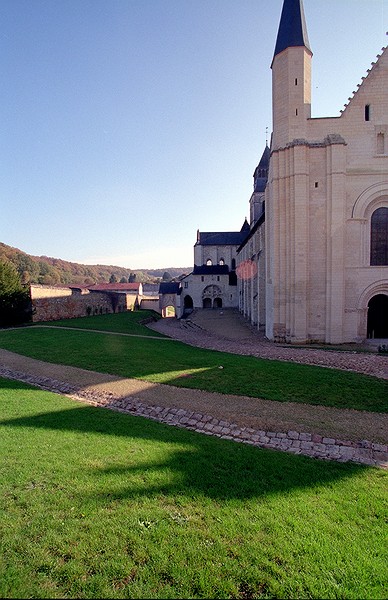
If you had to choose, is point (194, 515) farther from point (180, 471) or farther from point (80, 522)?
point (80, 522)

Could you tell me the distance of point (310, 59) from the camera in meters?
17.8

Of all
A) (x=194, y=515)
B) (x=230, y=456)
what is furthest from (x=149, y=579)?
→ (x=230, y=456)

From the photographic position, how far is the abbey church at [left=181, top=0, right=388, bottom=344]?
57.0 ft

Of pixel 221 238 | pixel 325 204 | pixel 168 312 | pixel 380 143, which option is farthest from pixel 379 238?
pixel 221 238

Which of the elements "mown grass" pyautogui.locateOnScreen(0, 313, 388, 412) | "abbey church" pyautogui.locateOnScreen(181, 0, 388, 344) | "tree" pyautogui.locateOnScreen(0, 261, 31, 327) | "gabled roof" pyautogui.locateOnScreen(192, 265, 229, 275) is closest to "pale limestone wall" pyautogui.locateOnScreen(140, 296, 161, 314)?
"gabled roof" pyautogui.locateOnScreen(192, 265, 229, 275)

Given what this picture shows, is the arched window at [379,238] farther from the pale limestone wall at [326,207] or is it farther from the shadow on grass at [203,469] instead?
the shadow on grass at [203,469]

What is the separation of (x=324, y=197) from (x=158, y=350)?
12.6m

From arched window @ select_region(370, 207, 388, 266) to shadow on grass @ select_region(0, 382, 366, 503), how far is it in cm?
1585

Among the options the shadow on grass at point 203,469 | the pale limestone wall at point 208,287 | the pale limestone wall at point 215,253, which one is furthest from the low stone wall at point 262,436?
the pale limestone wall at point 215,253

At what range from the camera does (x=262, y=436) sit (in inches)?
258

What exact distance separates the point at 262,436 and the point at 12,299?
88.9 ft

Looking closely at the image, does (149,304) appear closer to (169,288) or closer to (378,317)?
(169,288)

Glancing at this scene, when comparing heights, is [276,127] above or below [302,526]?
above

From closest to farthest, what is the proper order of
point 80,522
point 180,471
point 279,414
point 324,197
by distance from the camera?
1. point 80,522
2. point 180,471
3. point 279,414
4. point 324,197
